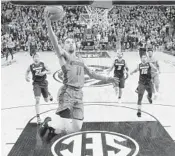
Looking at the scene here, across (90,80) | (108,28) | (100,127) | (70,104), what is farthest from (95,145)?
(108,28)

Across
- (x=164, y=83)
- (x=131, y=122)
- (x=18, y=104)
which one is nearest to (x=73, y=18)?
(x=164, y=83)

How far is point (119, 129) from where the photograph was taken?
6523 millimetres

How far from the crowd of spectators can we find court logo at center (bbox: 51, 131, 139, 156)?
51.2 ft

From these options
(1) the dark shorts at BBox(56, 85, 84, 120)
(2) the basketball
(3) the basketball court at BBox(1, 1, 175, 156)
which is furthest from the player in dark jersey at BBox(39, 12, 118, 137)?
(3) the basketball court at BBox(1, 1, 175, 156)

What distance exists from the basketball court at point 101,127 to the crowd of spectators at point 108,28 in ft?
41.3

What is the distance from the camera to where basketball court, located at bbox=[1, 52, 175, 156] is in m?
5.54

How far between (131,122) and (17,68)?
936 cm

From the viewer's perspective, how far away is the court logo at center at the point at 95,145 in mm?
5418

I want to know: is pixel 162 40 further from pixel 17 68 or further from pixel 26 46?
pixel 17 68

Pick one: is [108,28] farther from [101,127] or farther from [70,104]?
[70,104]

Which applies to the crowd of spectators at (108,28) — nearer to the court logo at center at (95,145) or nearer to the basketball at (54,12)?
the court logo at center at (95,145)

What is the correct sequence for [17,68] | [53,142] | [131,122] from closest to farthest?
[53,142] → [131,122] → [17,68]

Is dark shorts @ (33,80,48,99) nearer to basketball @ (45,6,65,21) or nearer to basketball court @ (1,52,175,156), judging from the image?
basketball court @ (1,52,175,156)

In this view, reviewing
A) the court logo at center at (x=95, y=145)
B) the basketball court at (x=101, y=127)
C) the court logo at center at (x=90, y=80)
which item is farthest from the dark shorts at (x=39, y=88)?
the court logo at center at (x=90, y=80)
